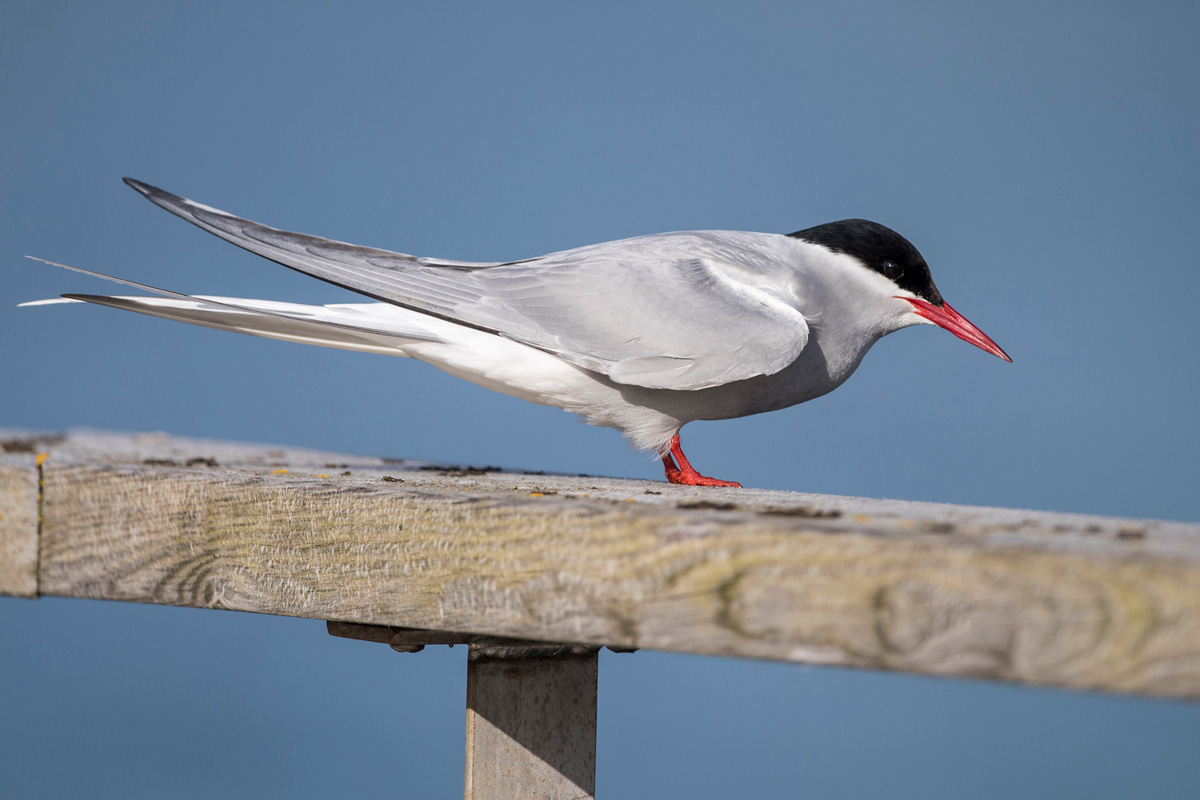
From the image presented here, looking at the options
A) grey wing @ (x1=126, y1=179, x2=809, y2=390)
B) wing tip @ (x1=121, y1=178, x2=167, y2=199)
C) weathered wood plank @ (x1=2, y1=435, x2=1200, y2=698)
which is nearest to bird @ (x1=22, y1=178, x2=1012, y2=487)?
grey wing @ (x1=126, y1=179, x2=809, y2=390)

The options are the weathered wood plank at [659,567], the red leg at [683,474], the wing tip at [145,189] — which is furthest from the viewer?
the red leg at [683,474]

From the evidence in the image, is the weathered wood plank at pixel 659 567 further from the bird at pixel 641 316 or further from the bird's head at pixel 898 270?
the bird's head at pixel 898 270

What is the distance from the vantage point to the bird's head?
2.41 meters

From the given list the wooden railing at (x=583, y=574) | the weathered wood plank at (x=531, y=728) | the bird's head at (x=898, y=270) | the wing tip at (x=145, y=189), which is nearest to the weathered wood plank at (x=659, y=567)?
the wooden railing at (x=583, y=574)

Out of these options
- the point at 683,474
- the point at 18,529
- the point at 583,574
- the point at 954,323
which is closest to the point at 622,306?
the point at 683,474

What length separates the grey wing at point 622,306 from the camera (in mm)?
2084

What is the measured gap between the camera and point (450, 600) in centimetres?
132

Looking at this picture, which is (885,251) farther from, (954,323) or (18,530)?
(18,530)

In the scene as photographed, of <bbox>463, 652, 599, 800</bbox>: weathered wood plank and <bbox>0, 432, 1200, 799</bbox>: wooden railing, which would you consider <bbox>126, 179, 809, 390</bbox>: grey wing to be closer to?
<bbox>0, 432, 1200, 799</bbox>: wooden railing

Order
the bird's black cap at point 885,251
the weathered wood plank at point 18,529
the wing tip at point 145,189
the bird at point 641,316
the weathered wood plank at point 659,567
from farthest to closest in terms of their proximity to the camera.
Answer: the bird's black cap at point 885,251
the bird at point 641,316
the wing tip at point 145,189
the weathered wood plank at point 18,529
the weathered wood plank at point 659,567

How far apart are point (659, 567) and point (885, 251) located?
1.50 meters

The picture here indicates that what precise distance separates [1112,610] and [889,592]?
0.19 meters

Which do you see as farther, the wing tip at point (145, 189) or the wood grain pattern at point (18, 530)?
the wing tip at point (145, 189)

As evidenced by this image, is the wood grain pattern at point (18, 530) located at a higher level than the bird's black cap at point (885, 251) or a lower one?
lower
